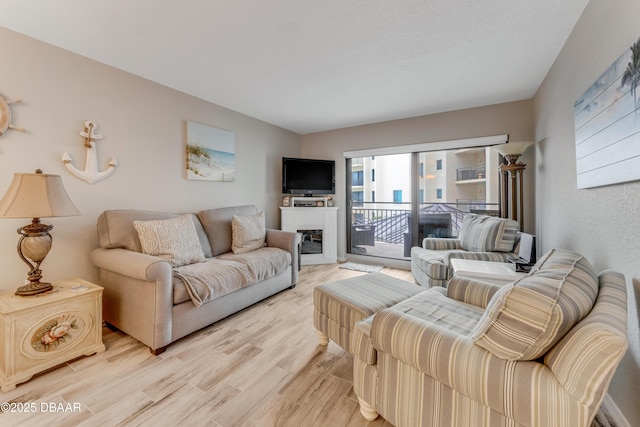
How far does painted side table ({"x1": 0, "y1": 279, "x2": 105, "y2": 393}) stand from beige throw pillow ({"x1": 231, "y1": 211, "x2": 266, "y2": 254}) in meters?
1.33

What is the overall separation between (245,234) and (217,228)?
0.32 meters

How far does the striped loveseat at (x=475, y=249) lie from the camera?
2.67 meters

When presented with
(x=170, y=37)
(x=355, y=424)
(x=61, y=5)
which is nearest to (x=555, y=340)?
(x=355, y=424)

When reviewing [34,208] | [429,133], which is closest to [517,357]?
[34,208]

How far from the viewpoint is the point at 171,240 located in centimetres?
238

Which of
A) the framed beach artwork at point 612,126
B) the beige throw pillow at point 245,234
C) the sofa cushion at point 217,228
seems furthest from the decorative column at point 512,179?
the sofa cushion at point 217,228

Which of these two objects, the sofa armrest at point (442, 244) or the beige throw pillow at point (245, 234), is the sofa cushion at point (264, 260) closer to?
the beige throw pillow at point (245, 234)

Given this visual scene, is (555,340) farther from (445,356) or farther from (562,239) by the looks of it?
(562,239)

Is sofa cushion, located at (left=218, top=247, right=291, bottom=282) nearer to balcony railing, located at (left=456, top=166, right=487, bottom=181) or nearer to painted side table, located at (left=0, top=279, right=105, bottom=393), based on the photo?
painted side table, located at (left=0, top=279, right=105, bottom=393)

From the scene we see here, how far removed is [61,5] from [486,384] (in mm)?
3036

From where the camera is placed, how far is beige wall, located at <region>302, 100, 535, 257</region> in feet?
10.9

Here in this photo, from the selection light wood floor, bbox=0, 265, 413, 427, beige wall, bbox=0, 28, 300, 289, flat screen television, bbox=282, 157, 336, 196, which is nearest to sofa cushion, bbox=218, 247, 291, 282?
light wood floor, bbox=0, 265, 413, 427

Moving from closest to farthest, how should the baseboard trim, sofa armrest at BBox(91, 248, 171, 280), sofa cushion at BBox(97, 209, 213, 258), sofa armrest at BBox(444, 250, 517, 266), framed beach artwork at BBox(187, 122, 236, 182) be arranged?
the baseboard trim
sofa armrest at BBox(91, 248, 171, 280)
sofa cushion at BBox(97, 209, 213, 258)
sofa armrest at BBox(444, 250, 517, 266)
framed beach artwork at BBox(187, 122, 236, 182)

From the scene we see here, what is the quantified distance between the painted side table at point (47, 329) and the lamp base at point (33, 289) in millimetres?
26
